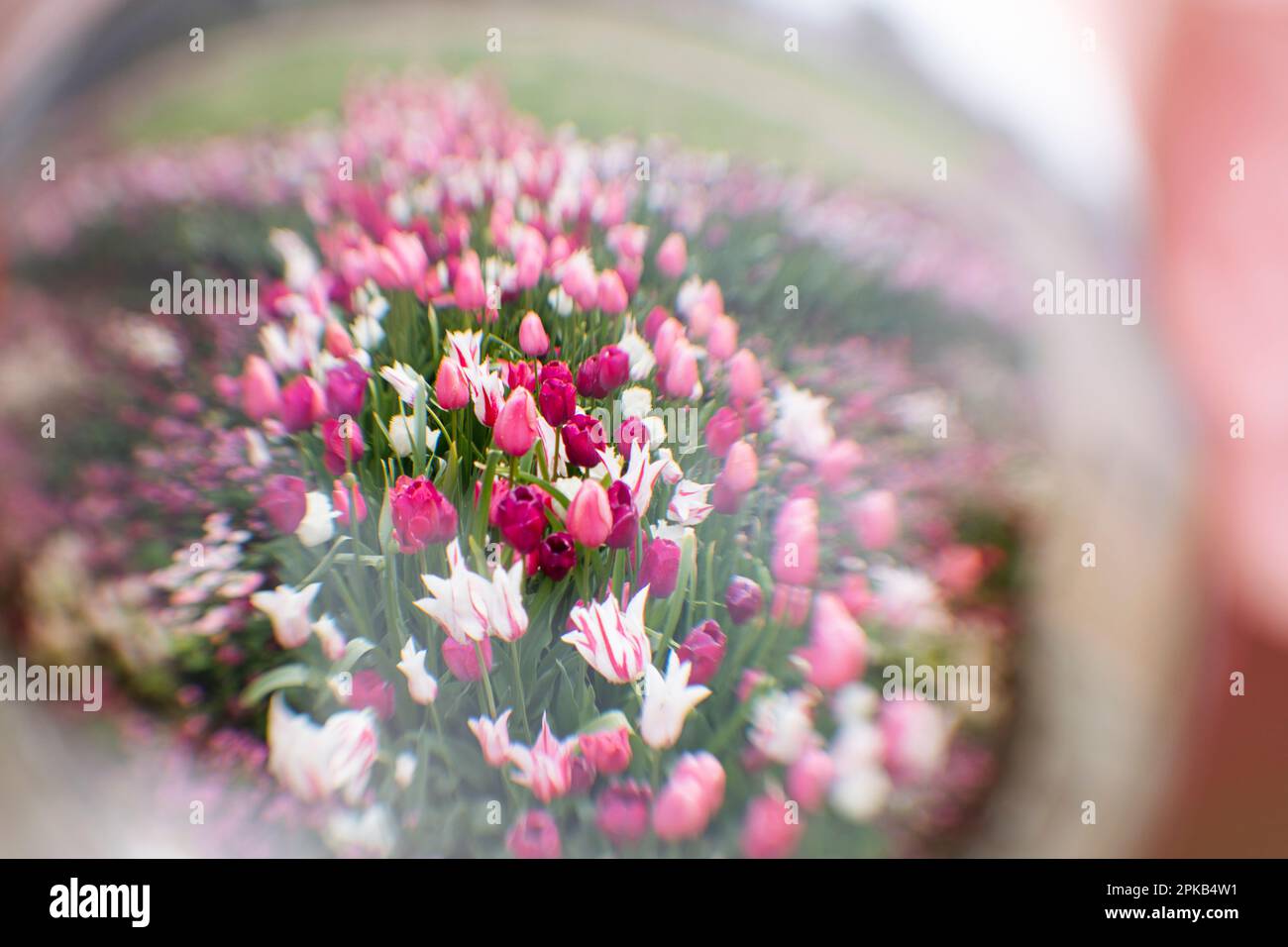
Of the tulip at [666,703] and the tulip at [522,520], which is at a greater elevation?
the tulip at [522,520]

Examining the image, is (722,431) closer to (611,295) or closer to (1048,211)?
(611,295)

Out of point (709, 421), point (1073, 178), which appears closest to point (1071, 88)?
point (1073, 178)

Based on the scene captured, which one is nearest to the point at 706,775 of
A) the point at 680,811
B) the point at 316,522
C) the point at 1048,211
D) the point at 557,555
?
the point at 680,811

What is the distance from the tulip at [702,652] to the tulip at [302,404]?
0.71 ft

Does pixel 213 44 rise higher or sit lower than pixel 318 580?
higher

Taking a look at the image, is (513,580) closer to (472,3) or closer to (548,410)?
(548,410)

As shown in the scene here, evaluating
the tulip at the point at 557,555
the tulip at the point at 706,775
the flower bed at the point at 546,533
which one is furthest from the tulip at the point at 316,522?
the tulip at the point at 706,775

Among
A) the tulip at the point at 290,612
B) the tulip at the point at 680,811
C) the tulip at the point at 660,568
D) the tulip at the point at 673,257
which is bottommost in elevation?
the tulip at the point at 680,811

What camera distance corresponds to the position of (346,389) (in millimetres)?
457

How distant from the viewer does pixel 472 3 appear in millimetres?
502

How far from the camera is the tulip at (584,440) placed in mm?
445

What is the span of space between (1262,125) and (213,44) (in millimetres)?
587

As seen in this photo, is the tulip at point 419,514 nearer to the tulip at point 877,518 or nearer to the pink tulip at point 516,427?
the pink tulip at point 516,427
